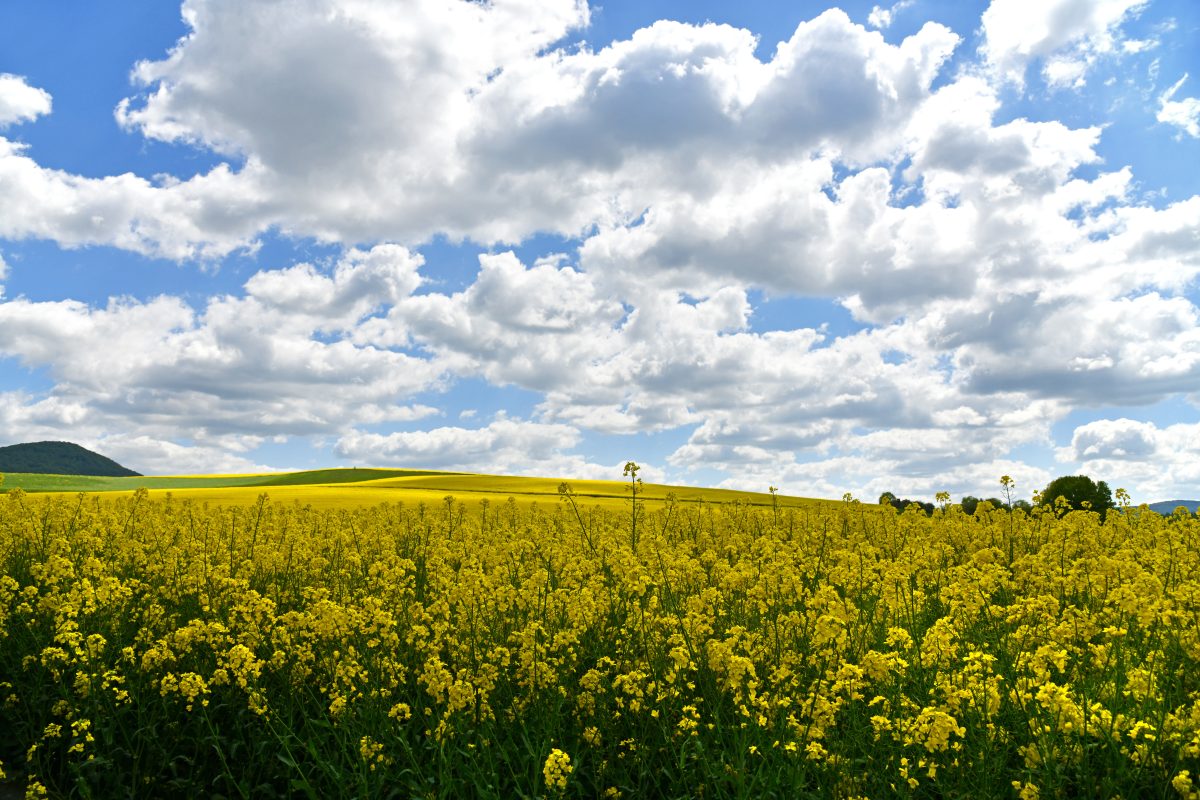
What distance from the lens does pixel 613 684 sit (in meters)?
6.20

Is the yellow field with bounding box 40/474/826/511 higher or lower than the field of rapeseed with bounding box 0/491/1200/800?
higher

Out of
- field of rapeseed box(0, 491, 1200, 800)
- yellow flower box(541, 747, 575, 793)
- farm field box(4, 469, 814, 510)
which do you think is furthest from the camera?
farm field box(4, 469, 814, 510)

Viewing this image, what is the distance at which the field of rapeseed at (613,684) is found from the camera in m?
5.24

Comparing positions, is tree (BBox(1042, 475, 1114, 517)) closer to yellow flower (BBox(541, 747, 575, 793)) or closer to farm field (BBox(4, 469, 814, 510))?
farm field (BBox(4, 469, 814, 510))

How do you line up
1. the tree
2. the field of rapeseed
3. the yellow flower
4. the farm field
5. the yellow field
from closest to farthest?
the yellow flower
the field of rapeseed
the tree
the farm field
the yellow field

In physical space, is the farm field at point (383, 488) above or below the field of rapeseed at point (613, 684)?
above

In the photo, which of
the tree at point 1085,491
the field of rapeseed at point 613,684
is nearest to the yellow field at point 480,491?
the tree at point 1085,491

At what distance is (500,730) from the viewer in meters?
6.35

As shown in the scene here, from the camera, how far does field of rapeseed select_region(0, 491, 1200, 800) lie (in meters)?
5.24

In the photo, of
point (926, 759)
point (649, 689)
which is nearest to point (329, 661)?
point (649, 689)

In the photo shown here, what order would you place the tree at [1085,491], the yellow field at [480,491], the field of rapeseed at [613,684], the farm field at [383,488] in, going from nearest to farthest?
the field of rapeseed at [613,684] → the tree at [1085,491] → the farm field at [383,488] → the yellow field at [480,491]

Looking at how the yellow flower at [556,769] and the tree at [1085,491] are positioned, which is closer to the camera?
the yellow flower at [556,769]

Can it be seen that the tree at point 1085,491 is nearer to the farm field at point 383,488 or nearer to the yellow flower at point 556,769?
the farm field at point 383,488

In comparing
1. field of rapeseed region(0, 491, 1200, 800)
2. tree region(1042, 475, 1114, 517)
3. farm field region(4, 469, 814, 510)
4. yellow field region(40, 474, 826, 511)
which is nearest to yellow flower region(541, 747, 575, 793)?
field of rapeseed region(0, 491, 1200, 800)
